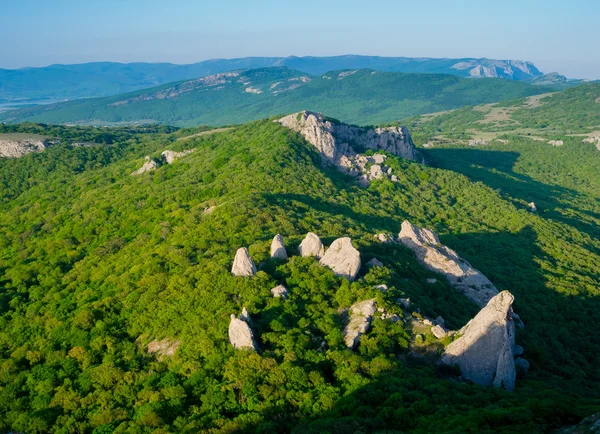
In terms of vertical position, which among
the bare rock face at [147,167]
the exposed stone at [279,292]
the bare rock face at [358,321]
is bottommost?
the bare rock face at [358,321]

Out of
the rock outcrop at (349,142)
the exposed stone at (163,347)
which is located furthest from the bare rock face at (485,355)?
the rock outcrop at (349,142)

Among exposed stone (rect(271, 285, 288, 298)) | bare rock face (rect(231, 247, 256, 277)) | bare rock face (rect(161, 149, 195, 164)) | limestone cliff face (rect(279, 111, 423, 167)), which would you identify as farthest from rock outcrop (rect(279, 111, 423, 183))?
exposed stone (rect(271, 285, 288, 298))

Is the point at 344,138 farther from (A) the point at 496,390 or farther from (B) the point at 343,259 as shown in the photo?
(A) the point at 496,390

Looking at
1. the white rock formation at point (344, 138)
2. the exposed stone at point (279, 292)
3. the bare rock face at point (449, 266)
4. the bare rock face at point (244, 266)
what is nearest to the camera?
the exposed stone at point (279, 292)

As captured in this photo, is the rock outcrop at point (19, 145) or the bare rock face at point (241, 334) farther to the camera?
the rock outcrop at point (19, 145)

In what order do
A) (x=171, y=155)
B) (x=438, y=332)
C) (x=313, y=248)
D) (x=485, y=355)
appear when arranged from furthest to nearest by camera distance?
(x=171, y=155)
(x=313, y=248)
(x=438, y=332)
(x=485, y=355)

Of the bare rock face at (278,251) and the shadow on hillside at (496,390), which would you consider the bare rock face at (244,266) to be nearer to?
the bare rock face at (278,251)

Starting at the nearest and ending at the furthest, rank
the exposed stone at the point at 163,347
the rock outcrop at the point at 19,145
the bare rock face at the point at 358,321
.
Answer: the bare rock face at the point at 358,321, the exposed stone at the point at 163,347, the rock outcrop at the point at 19,145

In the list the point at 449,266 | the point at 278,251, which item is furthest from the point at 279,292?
the point at 449,266
